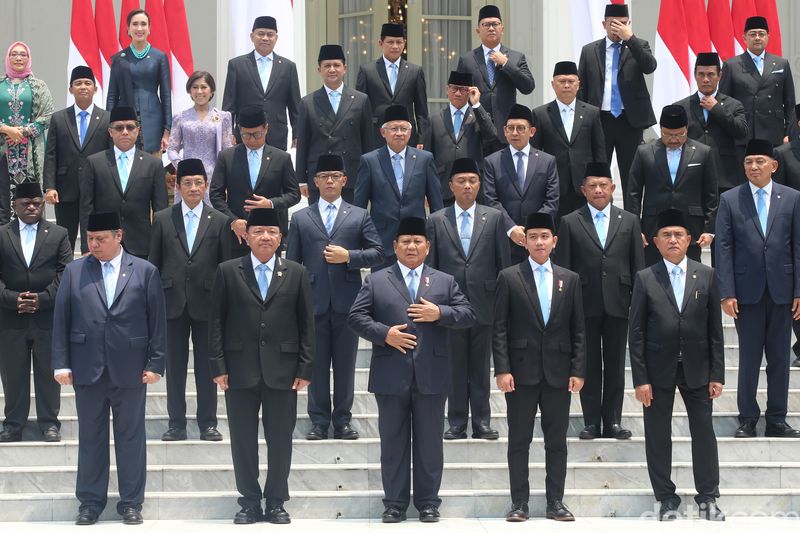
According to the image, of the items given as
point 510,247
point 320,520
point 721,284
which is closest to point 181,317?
point 320,520

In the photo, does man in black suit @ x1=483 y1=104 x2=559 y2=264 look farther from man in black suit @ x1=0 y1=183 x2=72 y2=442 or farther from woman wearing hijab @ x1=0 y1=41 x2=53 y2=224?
woman wearing hijab @ x1=0 y1=41 x2=53 y2=224

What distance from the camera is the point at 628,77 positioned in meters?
12.3

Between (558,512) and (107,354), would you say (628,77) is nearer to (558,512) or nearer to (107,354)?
(558,512)

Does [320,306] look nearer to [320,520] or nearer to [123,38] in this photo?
[320,520]

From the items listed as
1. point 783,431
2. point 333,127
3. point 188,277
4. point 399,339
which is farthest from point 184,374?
point 783,431

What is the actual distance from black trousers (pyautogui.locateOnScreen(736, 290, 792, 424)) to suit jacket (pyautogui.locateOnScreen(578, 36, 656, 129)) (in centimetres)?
218

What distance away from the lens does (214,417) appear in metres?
10.6

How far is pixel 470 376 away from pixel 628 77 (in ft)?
10.7

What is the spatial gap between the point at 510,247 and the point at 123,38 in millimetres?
5017

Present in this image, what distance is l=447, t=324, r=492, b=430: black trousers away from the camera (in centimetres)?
1048

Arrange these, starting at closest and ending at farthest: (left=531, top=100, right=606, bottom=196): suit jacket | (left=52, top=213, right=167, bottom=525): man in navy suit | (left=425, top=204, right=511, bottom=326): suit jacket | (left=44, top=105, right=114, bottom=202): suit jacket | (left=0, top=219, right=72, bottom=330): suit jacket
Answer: (left=52, top=213, right=167, bottom=525): man in navy suit
(left=425, top=204, right=511, bottom=326): suit jacket
(left=0, top=219, right=72, bottom=330): suit jacket
(left=531, top=100, right=606, bottom=196): suit jacket
(left=44, top=105, right=114, bottom=202): suit jacket

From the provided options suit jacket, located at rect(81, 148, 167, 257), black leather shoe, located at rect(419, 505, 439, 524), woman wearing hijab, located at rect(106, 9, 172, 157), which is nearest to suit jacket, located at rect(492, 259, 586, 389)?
black leather shoe, located at rect(419, 505, 439, 524)

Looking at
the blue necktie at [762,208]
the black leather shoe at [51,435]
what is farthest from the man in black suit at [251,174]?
the blue necktie at [762,208]

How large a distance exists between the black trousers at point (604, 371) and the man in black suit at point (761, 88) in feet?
9.24
